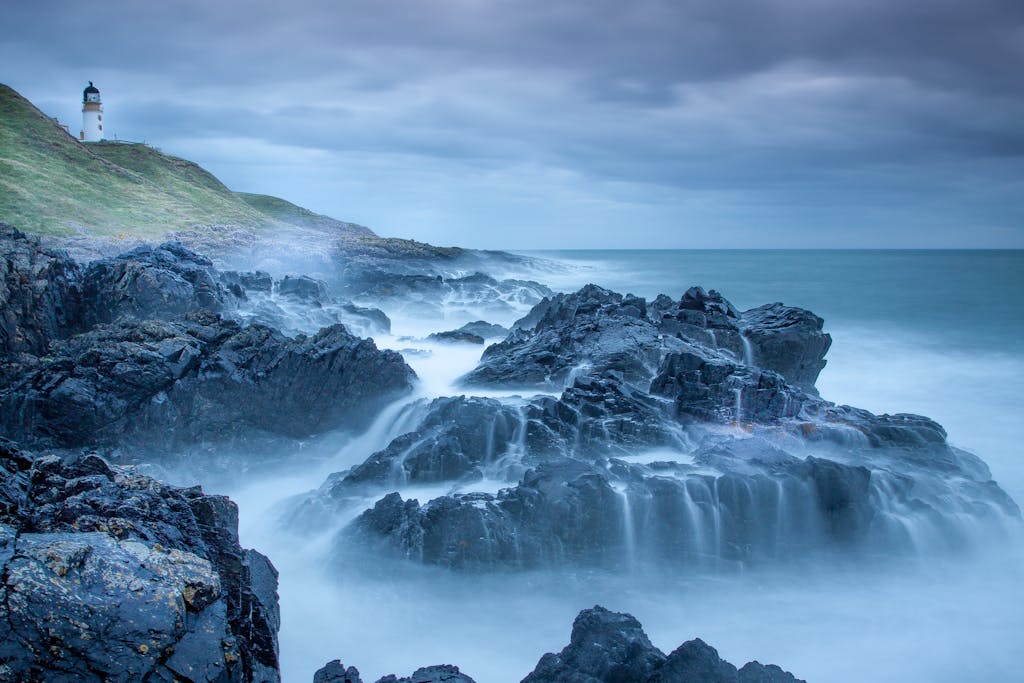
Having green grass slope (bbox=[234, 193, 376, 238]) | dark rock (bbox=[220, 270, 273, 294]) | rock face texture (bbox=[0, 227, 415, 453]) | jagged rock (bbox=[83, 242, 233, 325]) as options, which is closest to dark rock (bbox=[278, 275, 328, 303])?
dark rock (bbox=[220, 270, 273, 294])

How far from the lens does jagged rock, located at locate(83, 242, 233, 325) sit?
17.7 m

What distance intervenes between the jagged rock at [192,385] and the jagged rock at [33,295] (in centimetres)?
134

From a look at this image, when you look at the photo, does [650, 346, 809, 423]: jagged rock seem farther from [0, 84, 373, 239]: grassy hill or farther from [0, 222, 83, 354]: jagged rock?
[0, 84, 373, 239]: grassy hill

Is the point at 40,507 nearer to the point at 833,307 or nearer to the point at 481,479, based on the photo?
the point at 481,479

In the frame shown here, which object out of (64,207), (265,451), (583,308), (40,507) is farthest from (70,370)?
(64,207)

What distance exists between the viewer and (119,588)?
432 centimetres

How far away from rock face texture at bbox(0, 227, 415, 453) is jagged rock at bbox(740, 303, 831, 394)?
8778mm

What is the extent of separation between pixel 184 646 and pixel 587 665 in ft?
11.6

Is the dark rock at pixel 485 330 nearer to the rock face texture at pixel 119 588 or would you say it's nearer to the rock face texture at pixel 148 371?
the rock face texture at pixel 148 371

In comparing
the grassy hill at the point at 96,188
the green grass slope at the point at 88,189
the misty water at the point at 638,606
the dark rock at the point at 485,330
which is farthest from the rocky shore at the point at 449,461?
the green grass slope at the point at 88,189

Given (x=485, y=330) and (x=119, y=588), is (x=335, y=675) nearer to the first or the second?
(x=119, y=588)

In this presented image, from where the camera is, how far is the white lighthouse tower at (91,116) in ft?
211

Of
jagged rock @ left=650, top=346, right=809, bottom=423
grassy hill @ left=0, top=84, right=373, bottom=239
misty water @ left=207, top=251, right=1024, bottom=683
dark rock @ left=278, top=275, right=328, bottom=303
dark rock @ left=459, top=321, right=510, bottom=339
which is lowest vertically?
misty water @ left=207, top=251, right=1024, bottom=683

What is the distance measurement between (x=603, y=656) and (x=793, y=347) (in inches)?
508
